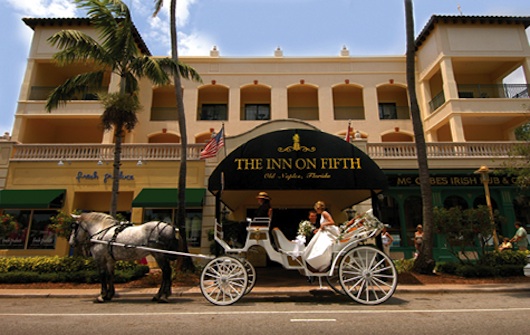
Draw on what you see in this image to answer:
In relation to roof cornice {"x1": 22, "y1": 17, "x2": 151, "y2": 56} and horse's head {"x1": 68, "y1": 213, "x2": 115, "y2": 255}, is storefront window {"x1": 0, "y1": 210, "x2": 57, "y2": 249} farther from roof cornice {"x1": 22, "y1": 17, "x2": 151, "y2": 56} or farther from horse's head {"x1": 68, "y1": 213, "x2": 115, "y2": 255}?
roof cornice {"x1": 22, "y1": 17, "x2": 151, "y2": 56}

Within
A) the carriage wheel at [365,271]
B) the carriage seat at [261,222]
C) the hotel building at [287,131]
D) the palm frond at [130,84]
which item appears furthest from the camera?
the hotel building at [287,131]

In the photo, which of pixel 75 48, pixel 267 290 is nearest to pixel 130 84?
pixel 75 48

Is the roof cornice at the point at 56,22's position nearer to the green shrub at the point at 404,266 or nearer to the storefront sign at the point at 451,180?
the storefront sign at the point at 451,180

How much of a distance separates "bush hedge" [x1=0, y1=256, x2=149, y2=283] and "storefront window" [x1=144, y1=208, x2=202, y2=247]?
13.1 ft

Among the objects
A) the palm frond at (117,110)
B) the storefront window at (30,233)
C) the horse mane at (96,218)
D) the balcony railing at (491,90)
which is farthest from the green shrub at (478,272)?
the storefront window at (30,233)

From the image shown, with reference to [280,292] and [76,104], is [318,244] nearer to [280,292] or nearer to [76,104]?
[280,292]

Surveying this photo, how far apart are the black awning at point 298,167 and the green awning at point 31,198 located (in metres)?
9.11

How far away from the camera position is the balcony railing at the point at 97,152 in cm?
1580

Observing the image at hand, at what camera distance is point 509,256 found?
1130cm

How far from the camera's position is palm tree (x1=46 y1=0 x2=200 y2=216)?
11.8 meters

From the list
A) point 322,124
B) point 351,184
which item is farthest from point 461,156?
point 351,184

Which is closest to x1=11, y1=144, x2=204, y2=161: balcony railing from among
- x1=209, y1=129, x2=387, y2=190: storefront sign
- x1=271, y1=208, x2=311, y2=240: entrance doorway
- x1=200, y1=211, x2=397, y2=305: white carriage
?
x1=271, y1=208, x2=311, y2=240: entrance doorway

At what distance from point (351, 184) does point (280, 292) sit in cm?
390

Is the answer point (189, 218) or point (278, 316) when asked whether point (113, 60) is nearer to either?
point (189, 218)
